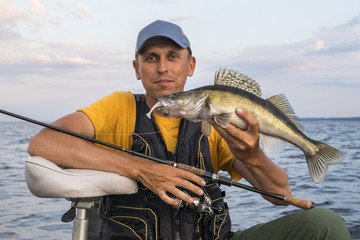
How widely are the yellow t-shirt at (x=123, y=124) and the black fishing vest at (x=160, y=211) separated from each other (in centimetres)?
15

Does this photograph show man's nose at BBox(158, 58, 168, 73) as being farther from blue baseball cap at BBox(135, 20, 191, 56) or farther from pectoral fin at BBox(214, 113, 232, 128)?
pectoral fin at BBox(214, 113, 232, 128)

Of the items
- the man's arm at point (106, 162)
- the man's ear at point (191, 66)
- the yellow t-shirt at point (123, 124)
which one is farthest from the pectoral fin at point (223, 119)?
the man's ear at point (191, 66)

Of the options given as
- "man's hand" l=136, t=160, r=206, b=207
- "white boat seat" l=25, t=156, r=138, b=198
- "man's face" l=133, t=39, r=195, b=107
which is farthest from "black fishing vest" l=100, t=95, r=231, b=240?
"white boat seat" l=25, t=156, r=138, b=198

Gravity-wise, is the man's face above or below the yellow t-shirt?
above

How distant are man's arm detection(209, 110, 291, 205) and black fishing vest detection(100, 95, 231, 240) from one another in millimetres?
437

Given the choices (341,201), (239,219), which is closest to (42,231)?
(239,219)

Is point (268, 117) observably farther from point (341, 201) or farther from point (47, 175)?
point (341, 201)

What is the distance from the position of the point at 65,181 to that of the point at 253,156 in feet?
5.11

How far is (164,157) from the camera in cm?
354

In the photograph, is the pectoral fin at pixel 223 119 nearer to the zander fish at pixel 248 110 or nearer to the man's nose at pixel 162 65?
the zander fish at pixel 248 110

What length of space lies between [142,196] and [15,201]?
7.21 metres

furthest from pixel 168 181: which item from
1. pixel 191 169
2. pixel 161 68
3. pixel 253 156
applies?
pixel 161 68

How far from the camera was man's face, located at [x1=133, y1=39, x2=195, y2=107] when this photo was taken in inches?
149

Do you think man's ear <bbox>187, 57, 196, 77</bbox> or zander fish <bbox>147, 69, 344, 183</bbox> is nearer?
zander fish <bbox>147, 69, 344, 183</bbox>
